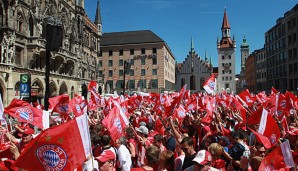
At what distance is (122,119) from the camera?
8.12m

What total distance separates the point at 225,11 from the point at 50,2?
114 metres

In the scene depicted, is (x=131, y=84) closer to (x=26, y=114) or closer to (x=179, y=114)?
(x=179, y=114)

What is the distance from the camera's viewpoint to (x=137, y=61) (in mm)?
76875

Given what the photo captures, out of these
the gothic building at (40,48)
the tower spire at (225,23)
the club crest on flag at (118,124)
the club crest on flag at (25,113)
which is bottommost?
the club crest on flag at (118,124)

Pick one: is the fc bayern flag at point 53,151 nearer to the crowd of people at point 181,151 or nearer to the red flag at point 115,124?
the crowd of people at point 181,151

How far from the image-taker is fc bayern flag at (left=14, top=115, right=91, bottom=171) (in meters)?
4.02

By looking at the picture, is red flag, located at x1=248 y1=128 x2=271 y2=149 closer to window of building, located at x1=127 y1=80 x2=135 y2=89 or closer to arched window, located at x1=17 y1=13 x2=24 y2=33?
arched window, located at x1=17 y1=13 x2=24 y2=33

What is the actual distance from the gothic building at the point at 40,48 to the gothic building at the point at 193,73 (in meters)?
56.9

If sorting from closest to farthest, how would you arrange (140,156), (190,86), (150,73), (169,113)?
(140,156) < (169,113) < (150,73) < (190,86)

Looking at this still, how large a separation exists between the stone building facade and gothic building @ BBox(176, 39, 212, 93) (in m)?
29.7

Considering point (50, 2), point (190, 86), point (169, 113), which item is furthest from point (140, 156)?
A: point (190, 86)

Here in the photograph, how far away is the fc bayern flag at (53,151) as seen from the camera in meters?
4.02

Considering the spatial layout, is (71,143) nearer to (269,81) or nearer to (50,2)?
(50,2)

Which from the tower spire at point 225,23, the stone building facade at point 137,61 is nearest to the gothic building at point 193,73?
the stone building facade at point 137,61
